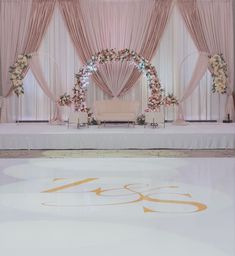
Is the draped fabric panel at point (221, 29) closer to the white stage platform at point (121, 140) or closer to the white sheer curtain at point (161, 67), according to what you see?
the white sheer curtain at point (161, 67)

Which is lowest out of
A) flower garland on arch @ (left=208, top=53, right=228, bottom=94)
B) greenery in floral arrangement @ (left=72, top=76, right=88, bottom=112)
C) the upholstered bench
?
the upholstered bench

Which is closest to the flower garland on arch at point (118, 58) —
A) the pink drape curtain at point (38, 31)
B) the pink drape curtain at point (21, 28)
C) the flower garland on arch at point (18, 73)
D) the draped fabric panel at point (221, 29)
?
the flower garland on arch at point (18, 73)

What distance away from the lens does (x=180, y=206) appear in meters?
4.25

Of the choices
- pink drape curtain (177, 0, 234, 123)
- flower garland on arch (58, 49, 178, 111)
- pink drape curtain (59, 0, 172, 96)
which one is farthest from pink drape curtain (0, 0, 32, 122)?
pink drape curtain (177, 0, 234, 123)

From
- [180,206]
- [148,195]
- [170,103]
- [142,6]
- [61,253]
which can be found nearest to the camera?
[61,253]

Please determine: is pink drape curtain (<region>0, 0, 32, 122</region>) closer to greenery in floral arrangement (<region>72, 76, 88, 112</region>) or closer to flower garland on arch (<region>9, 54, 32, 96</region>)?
flower garland on arch (<region>9, 54, 32, 96</region>)

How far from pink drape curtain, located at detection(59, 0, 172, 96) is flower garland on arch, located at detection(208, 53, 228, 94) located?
1670mm

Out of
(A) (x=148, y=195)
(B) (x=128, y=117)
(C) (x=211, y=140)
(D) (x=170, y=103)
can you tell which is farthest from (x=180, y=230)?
(D) (x=170, y=103)

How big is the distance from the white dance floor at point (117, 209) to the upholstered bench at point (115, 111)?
392cm

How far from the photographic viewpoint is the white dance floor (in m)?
3.12

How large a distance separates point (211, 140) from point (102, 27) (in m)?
5.36

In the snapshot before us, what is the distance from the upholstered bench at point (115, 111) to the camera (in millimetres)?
10711

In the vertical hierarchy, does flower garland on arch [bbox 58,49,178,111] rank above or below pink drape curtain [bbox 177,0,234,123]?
below

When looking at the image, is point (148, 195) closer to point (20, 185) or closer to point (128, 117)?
point (20, 185)
